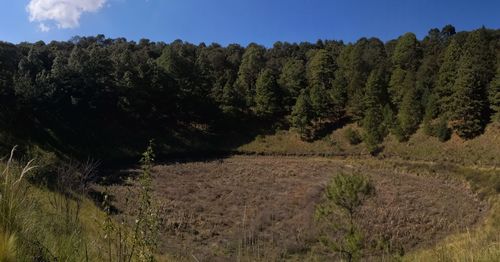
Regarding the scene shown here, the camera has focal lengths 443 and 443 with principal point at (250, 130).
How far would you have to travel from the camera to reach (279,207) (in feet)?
102

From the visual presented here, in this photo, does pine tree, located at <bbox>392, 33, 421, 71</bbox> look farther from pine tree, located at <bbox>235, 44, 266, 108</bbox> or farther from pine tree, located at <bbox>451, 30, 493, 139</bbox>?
pine tree, located at <bbox>235, 44, 266, 108</bbox>

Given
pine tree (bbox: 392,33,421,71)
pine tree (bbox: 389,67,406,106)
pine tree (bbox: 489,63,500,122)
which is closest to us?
pine tree (bbox: 489,63,500,122)

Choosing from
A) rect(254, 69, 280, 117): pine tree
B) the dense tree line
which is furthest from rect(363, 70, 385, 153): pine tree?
rect(254, 69, 280, 117): pine tree

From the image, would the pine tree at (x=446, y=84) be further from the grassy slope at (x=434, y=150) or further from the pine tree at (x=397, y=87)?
the pine tree at (x=397, y=87)

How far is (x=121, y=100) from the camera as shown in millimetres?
63344

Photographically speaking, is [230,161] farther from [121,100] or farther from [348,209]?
[348,209]

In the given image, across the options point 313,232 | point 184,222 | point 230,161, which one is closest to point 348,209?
point 313,232

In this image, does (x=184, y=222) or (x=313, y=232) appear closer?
(x=313, y=232)

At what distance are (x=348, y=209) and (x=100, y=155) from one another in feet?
137

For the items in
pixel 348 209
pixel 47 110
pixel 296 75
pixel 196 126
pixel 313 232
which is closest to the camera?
pixel 348 209

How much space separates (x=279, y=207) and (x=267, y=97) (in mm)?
39413

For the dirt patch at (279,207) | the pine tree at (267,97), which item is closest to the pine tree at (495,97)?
the dirt patch at (279,207)

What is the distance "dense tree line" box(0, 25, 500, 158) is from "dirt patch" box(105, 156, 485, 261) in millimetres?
12569

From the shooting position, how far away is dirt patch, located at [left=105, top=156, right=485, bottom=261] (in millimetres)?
20797
